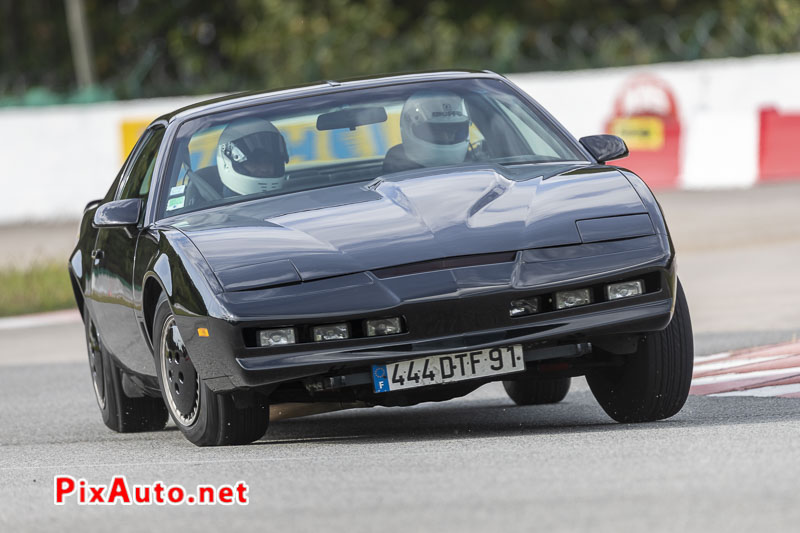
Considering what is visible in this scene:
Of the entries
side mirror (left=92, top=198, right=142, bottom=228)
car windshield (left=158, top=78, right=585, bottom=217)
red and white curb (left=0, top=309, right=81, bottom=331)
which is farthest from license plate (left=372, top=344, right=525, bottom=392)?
red and white curb (left=0, top=309, right=81, bottom=331)

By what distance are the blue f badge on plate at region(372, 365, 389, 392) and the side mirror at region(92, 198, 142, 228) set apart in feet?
5.45

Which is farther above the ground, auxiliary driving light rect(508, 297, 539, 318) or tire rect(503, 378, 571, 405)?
auxiliary driving light rect(508, 297, 539, 318)

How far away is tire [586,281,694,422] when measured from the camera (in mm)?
6562

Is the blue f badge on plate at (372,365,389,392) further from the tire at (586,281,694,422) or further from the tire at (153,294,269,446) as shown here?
the tire at (586,281,694,422)

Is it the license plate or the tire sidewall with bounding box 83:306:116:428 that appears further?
the tire sidewall with bounding box 83:306:116:428

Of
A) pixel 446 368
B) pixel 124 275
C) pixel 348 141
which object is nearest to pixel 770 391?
pixel 446 368

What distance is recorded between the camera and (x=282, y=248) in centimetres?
626

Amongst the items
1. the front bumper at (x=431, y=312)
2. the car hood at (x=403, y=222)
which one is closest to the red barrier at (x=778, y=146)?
the car hood at (x=403, y=222)

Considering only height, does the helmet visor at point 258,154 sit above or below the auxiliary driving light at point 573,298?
above

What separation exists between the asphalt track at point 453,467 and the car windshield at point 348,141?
Answer: 1127mm

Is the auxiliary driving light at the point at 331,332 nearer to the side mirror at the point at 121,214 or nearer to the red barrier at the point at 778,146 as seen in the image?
the side mirror at the point at 121,214

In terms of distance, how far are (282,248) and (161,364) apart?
3.24 feet

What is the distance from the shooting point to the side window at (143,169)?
782cm

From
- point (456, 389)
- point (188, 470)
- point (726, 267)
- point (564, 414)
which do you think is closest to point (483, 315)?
point (456, 389)
